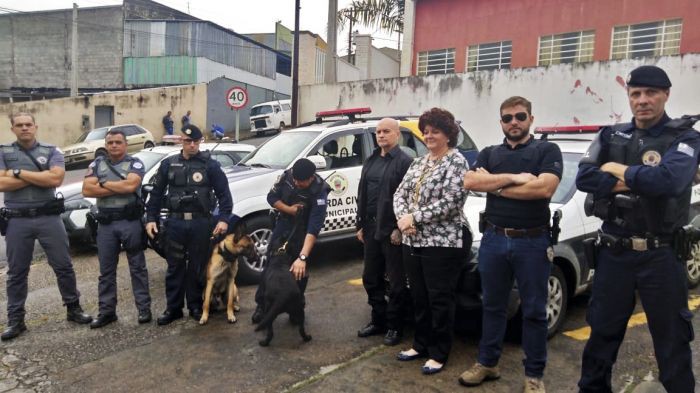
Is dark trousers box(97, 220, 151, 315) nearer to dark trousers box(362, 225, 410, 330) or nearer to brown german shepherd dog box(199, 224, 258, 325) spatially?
brown german shepherd dog box(199, 224, 258, 325)

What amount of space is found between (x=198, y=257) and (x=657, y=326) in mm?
3513

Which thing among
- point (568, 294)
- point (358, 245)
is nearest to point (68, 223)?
point (358, 245)

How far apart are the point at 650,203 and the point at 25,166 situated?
4.53 metres

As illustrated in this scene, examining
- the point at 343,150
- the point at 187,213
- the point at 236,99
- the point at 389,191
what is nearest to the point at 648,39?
the point at 236,99

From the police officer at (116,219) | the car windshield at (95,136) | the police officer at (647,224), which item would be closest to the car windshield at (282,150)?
the police officer at (116,219)

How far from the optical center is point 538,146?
316 cm

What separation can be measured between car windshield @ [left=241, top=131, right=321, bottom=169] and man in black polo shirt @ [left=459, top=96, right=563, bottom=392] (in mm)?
3225

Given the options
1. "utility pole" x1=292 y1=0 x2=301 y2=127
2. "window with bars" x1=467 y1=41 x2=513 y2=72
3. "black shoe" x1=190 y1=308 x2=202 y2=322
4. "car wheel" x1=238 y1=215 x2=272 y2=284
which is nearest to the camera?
"black shoe" x1=190 y1=308 x2=202 y2=322

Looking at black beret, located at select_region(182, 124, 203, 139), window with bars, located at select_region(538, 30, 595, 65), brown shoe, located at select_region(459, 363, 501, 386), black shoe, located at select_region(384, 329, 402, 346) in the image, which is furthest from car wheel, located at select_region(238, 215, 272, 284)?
window with bars, located at select_region(538, 30, 595, 65)

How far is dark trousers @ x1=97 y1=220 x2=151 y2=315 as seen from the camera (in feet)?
14.9

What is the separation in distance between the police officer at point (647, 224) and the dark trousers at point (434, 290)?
914 millimetres

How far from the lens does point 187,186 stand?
4523mm

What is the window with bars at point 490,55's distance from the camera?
1562cm

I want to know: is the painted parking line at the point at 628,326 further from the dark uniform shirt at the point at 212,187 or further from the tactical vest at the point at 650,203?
the dark uniform shirt at the point at 212,187
